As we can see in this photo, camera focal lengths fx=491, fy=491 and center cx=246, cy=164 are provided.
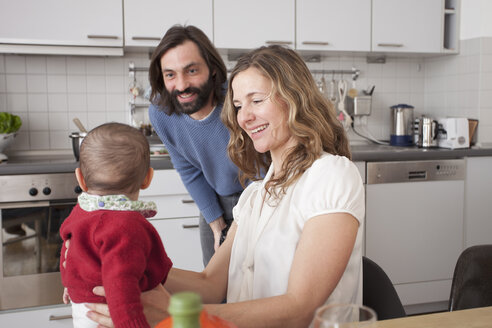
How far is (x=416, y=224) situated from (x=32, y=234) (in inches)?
87.4

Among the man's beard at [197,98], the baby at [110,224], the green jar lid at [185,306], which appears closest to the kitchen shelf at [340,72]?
the man's beard at [197,98]

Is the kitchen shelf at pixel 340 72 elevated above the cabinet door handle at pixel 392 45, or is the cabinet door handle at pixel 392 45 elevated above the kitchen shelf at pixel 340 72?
the cabinet door handle at pixel 392 45

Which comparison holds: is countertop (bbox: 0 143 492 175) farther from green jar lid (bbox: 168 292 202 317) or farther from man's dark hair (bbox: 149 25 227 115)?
green jar lid (bbox: 168 292 202 317)

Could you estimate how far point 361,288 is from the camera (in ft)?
3.79

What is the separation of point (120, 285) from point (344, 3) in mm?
2806

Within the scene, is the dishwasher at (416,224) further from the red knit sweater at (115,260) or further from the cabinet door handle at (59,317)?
the red knit sweater at (115,260)

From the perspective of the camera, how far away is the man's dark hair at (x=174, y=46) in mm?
1851

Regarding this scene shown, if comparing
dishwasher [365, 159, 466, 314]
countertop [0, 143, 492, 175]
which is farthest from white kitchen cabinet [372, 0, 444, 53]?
dishwasher [365, 159, 466, 314]

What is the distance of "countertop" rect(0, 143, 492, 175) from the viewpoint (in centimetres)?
250

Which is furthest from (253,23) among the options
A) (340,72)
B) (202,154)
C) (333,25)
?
(202,154)

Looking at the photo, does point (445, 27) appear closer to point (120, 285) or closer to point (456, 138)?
point (456, 138)

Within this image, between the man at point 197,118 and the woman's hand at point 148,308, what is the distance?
988mm

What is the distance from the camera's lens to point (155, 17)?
2.92m

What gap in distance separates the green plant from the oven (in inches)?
17.9
